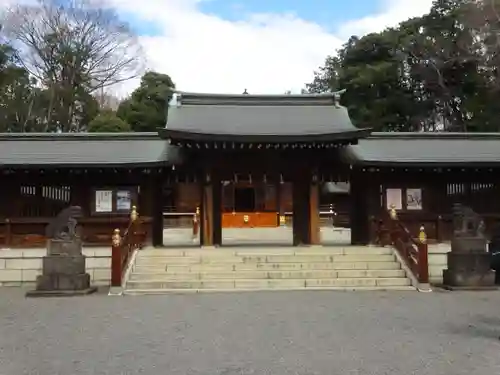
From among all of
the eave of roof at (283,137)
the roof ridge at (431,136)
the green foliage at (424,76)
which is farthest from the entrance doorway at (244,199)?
the eave of roof at (283,137)

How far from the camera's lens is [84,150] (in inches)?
744

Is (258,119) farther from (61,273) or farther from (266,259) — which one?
(61,273)

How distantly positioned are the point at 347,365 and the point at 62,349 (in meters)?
3.89

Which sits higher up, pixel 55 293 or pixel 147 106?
pixel 147 106

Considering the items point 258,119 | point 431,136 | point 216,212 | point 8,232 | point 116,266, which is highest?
point 258,119

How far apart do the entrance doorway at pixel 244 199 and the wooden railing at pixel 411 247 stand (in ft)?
70.5

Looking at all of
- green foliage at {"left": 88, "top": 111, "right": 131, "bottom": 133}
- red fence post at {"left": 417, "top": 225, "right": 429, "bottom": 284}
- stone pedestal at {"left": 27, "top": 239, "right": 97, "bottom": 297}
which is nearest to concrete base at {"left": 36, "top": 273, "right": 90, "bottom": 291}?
stone pedestal at {"left": 27, "top": 239, "right": 97, "bottom": 297}

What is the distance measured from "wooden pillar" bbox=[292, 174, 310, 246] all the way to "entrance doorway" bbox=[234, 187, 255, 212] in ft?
65.8

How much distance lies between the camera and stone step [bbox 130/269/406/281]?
47.4ft

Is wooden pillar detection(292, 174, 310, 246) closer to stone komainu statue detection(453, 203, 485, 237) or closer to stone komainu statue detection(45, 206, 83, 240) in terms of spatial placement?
stone komainu statue detection(453, 203, 485, 237)

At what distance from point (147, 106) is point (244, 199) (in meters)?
11.6

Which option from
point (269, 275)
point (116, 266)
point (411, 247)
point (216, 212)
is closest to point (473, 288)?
point (411, 247)

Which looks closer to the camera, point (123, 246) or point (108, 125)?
point (123, 246)

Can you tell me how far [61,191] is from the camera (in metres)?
17.8
